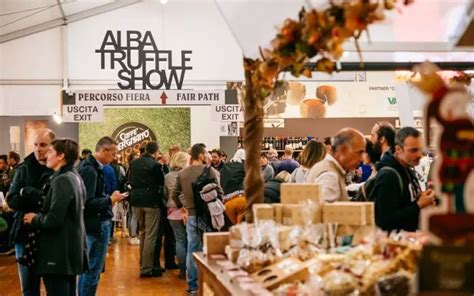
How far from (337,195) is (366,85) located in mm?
12540

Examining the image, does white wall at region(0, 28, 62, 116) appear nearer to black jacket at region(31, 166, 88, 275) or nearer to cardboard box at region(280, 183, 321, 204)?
black jacket at region(31, 166, 88, 275)

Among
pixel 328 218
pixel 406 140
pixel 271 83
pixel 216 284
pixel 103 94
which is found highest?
pixel 103 94

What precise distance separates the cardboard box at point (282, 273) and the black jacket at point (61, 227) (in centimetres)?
188

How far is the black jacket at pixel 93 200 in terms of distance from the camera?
227 inches

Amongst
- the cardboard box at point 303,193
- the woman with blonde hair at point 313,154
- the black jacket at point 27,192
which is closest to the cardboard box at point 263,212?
the cardboard box at point 303,193

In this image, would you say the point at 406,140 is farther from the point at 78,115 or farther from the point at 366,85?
the point at 366,85

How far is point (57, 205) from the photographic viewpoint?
446cm

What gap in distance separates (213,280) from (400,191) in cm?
135

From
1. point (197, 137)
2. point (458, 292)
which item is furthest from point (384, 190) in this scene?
point (197, 137)

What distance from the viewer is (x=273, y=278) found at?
2836 mm

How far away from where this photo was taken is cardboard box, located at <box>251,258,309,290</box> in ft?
9.02

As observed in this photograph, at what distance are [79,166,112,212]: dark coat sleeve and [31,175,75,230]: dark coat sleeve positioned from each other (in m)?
1.19

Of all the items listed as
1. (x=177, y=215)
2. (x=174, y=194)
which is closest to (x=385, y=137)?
(x=174, y=194)

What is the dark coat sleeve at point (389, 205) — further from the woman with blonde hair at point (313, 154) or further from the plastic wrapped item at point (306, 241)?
the woman with blonde hair at point (313, 154)
